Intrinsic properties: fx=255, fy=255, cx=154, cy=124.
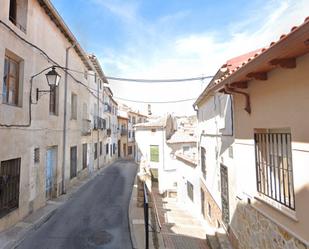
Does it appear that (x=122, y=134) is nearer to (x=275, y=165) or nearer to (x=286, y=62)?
(x=275, y=165)

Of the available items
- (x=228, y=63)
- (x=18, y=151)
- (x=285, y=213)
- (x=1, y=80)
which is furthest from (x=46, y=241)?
(x=228, y=63)

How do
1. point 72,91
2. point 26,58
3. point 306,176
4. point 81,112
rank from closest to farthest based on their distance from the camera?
point 306,176, point 26,58, point 72,91, point 81,112

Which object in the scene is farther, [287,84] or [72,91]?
[72,91]

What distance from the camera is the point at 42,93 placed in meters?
9.70

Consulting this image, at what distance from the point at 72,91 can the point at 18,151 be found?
687cm

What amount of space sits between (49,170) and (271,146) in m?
9.44

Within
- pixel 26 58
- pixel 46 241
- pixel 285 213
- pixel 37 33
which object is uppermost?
pixel 37 33

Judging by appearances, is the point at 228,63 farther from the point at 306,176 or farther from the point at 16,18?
the point at 16,18

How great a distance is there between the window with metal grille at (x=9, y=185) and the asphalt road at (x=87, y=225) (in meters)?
1.08

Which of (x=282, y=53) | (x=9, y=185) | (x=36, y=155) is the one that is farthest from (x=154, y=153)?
(x=282, y=53)

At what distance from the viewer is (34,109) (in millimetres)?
9172

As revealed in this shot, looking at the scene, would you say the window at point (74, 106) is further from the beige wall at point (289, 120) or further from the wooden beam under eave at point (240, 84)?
the beige wall at point (289, 120)

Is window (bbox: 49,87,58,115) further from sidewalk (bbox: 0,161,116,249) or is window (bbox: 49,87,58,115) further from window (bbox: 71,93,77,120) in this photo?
sidewalk (bbox: 0,161,116,249)

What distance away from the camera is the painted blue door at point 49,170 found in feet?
35.6
